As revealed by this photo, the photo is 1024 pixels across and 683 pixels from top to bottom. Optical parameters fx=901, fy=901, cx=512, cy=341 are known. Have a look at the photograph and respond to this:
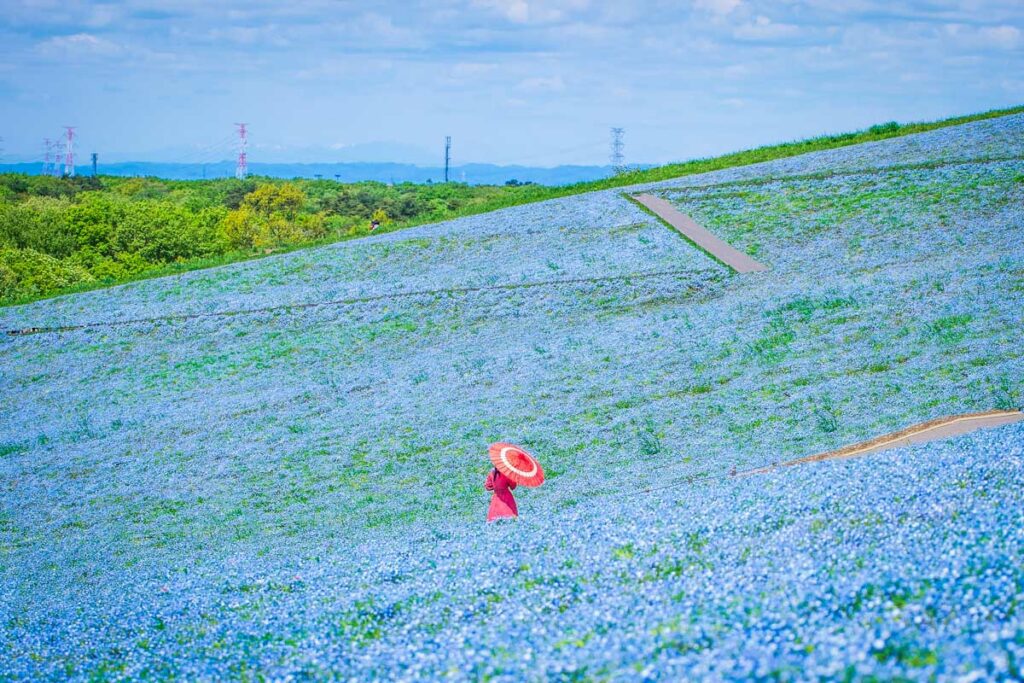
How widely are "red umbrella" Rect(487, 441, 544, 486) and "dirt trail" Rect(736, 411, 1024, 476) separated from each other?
3748 millimetres

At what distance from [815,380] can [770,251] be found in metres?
11.9

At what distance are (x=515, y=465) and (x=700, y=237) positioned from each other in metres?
20.9

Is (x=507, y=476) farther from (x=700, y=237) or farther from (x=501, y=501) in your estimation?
(x=700, y=237)

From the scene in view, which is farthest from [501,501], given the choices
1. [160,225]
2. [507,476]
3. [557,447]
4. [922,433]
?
[160,225]

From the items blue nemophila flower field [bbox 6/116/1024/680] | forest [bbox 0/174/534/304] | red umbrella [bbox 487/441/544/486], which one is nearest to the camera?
blue nemophila flower field [bbox 6/116/1024/680]

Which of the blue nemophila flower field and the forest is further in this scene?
the forest

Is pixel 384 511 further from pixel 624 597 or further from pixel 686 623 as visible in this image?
pixel 686 623

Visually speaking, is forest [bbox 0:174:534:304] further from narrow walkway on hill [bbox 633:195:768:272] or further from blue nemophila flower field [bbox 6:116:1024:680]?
blue nemophila flower field [bbox 6:116:1024:680]

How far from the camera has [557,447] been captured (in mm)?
19016

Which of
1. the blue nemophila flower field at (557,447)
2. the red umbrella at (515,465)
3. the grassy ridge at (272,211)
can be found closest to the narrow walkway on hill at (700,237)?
the blue nemophila flower field at (557,447)

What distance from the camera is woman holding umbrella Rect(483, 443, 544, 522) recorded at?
1488cm

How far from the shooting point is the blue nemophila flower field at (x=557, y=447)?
29.0 ft

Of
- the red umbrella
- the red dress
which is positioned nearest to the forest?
the red dress

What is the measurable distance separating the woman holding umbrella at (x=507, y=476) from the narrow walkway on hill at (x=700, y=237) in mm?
16830
